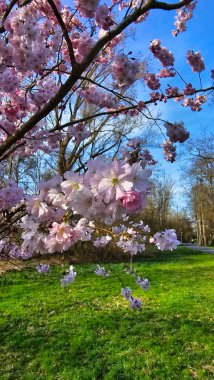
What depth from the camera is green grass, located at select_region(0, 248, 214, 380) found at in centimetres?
490

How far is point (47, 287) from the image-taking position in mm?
9883

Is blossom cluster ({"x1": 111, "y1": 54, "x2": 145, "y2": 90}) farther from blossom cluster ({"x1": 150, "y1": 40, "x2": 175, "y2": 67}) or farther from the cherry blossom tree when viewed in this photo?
blossom cluster ({"x1": 150, "y1": 40, "x2": 175, "y2": 67})

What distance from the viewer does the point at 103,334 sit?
607 centimetres

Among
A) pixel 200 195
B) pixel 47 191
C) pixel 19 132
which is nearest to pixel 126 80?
pixel 19 132

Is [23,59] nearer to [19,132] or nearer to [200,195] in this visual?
[19,132]

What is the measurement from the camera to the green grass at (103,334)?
16.1 feet

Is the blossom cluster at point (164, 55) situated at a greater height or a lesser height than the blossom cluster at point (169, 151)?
greater

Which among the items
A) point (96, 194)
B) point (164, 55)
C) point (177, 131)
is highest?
point (164, 55)

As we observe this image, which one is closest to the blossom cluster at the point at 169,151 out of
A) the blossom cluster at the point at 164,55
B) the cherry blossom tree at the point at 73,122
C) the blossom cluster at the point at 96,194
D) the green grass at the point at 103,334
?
the cherry blossom tree at the point at 73,122

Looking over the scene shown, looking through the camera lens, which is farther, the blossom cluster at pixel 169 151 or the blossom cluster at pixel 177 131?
the blossom cluster at pixel 169 151

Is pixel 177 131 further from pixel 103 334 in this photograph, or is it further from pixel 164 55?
pixel 103 334

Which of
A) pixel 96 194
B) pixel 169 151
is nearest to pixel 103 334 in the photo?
pixel 169 151

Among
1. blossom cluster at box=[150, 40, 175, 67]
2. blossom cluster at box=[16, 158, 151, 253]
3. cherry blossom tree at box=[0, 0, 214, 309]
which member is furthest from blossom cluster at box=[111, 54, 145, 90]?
blossom cluster at box=[16, 158, 151, 253]

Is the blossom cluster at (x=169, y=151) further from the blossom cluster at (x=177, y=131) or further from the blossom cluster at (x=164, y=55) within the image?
the blossom cluster at (x=164, y=55)
